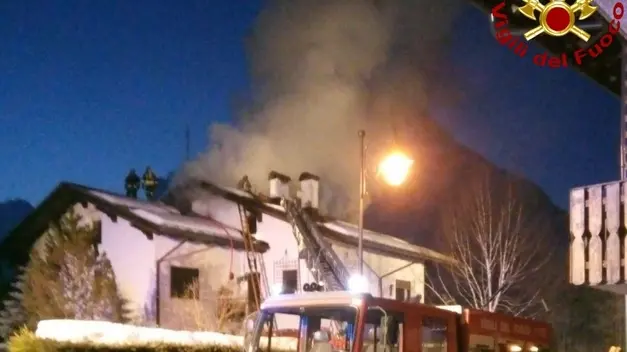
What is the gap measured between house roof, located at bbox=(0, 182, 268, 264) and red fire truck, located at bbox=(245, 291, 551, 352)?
13522 mm

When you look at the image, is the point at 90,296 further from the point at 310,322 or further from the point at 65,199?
Result: the point at 310,322

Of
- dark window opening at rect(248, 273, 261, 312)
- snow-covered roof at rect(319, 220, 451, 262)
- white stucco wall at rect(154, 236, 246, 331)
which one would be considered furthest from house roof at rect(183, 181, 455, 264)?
dark window opening at rect(248, 273, 261, 312)

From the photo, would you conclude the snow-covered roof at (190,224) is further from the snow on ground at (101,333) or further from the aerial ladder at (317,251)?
the snow on ground at (101,333)

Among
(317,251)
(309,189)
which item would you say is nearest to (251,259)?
(317,251)

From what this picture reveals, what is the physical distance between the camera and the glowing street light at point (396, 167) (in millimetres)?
11836

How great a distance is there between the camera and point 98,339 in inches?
457

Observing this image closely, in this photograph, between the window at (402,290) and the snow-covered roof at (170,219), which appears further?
the window at (402,290)

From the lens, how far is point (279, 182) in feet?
86.2

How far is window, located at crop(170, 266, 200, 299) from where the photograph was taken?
22.9 meters

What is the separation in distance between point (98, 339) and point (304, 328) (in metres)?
3.98

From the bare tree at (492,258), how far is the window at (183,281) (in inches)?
277

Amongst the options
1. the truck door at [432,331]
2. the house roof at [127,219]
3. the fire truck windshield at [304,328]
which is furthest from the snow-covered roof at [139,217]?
the truck door at [432,331]

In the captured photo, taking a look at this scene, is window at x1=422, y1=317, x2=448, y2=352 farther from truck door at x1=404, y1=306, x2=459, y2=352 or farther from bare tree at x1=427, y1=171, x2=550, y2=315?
bare tree at x1=427, y1=171, x2=550, y2=315

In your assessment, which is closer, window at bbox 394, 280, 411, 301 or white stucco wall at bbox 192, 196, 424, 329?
white stucco wall at bbox 192, 196, 424, 329
